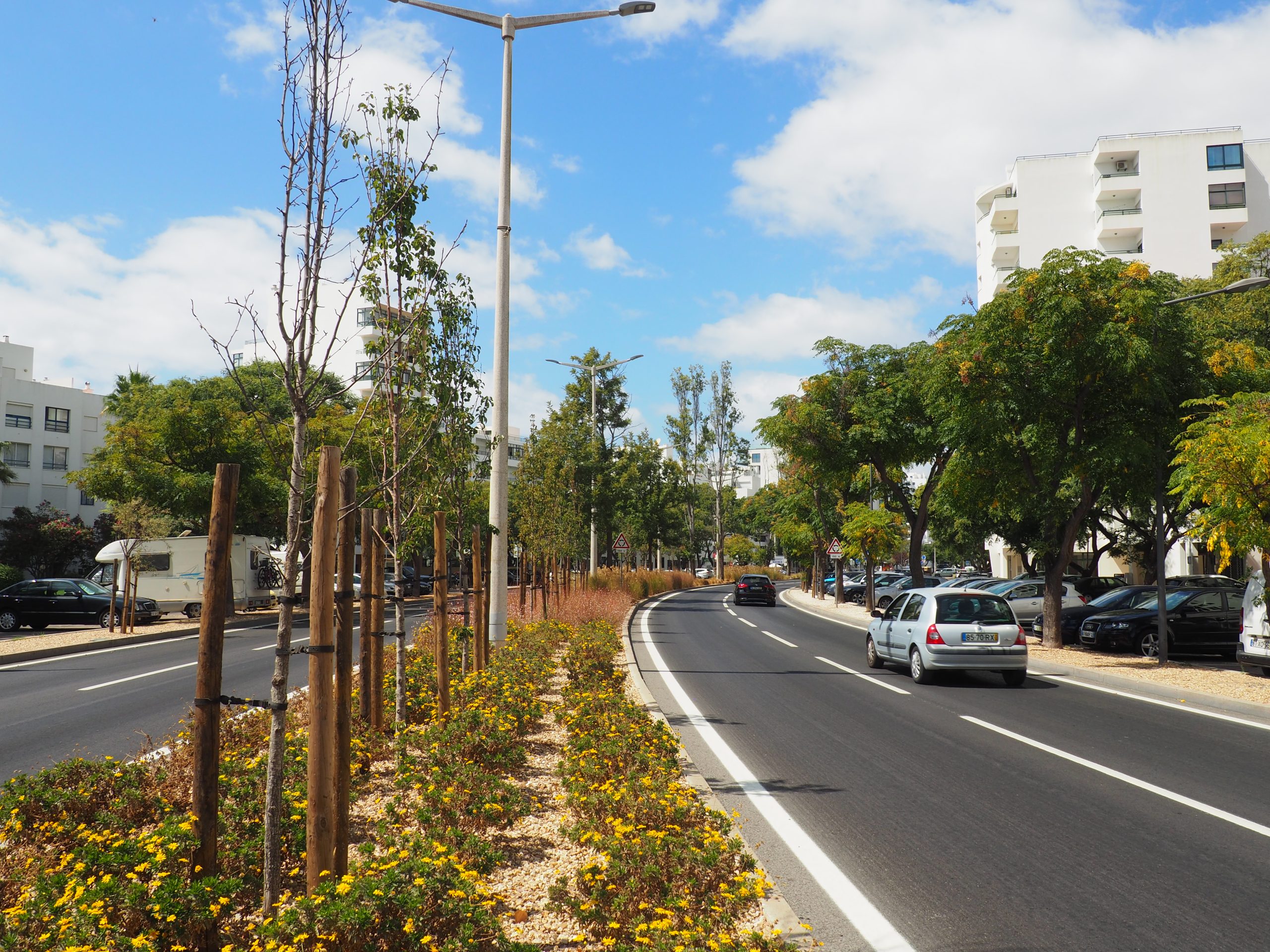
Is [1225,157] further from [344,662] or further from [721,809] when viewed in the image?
[344,662]

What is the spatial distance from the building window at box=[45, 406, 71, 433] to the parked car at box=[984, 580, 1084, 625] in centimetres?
5583

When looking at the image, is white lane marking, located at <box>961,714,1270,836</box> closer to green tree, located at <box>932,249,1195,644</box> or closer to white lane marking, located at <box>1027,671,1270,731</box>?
white lane marking, located at <box>1027,671,1270,731</box>

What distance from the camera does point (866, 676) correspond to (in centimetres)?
1495

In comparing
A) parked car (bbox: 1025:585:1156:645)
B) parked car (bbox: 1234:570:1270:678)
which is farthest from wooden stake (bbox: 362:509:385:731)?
parked car (bbox: 1025:585:1156:645)

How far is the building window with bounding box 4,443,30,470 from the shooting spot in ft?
173

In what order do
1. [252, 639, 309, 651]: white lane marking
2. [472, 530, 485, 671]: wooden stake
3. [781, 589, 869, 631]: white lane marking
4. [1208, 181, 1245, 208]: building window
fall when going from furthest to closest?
[1208, 181, 1245, 208]: building window
[781, 589, 869, 631]: white lane marking
[252, 639, 309, 651]: white lane marking
[472, 530, 485, 671]: wooden stake

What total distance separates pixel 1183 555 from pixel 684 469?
30895mm

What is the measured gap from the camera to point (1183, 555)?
148 ft

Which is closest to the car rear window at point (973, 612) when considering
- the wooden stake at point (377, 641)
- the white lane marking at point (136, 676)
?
the wooden stake at point (377, 641)

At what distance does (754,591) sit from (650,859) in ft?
118

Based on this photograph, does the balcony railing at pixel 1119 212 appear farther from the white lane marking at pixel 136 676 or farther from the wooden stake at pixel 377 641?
the wooden stake at pixel 377 641

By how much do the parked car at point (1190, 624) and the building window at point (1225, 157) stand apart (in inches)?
1853

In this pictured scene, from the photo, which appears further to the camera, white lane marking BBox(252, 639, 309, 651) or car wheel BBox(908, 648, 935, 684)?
white lane marking BBox(252, 639, 309, 651)

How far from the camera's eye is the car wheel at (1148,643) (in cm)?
1836
